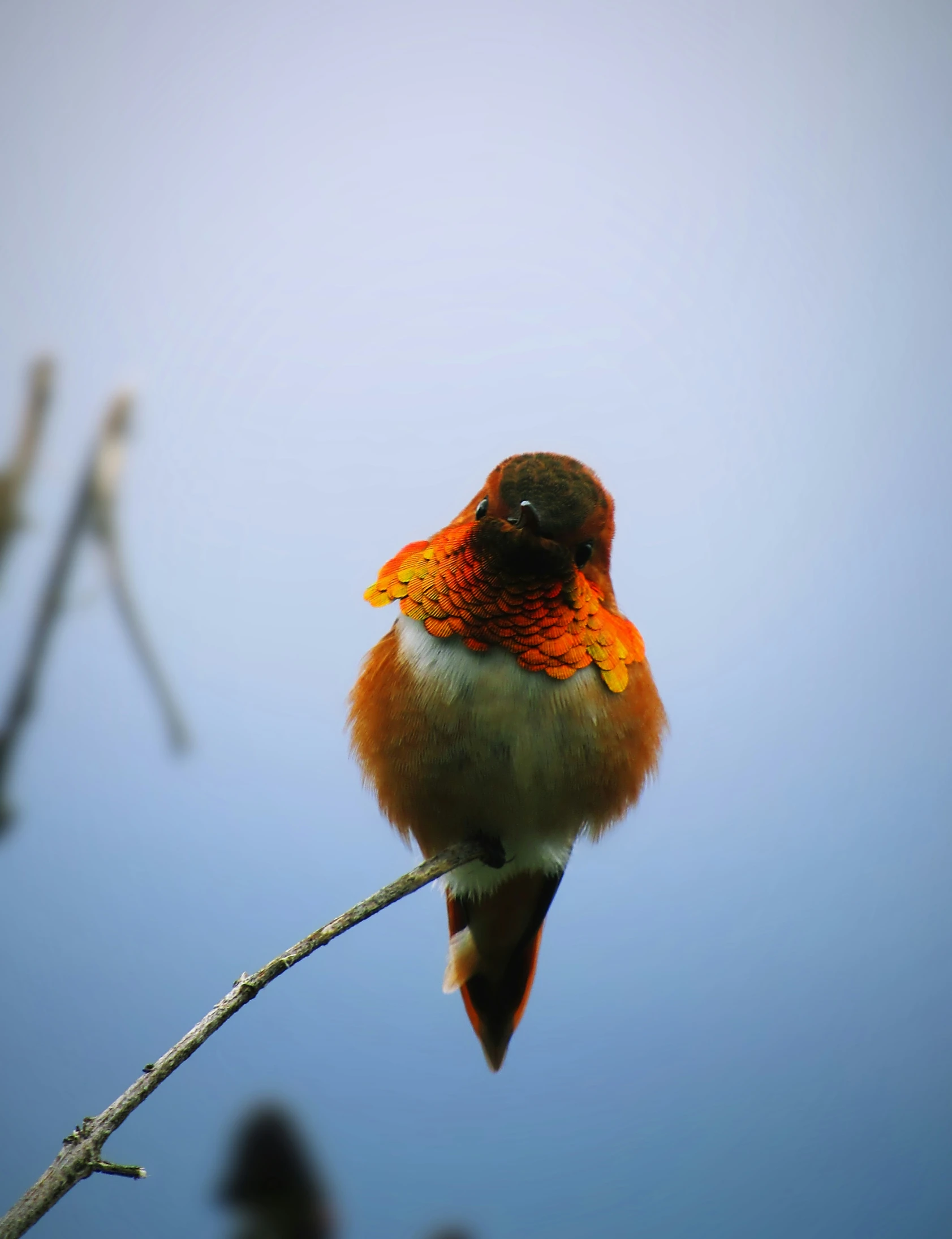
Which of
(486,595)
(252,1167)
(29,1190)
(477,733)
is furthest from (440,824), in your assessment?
(252,1167)

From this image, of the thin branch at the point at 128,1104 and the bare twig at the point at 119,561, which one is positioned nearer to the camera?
the thin branch at the point at 128,1104

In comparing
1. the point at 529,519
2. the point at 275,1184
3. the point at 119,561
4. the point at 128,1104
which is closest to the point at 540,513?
the point at 529,519

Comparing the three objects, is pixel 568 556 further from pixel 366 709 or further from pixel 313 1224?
pixel 313 1224

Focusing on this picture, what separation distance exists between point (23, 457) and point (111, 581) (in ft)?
1.06

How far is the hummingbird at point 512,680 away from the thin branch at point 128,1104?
0.98 feet

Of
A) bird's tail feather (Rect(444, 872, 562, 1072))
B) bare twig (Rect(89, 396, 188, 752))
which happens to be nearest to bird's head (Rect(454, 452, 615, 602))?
bird's tail feather (Rect(444, 872, 562, 1072))

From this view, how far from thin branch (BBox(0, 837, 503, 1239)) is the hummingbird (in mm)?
297

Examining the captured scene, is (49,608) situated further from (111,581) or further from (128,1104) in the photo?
(128,1104)

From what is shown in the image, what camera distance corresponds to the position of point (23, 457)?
197 cm

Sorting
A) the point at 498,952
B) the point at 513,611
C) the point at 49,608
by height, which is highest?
the point at 49,608

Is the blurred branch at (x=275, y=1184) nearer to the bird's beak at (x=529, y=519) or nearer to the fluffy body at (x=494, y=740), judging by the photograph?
the fluffy body at (x=494, y=740)

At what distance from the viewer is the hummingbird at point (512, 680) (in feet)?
3.94

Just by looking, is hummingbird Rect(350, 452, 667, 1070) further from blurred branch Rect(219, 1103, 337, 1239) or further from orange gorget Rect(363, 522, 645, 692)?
blurred branch Rect(219, 1103, 337, 1239)

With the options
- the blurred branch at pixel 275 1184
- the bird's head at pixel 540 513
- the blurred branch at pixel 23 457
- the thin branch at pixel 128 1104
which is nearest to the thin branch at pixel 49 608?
the blurred branch at pixel 23 457
